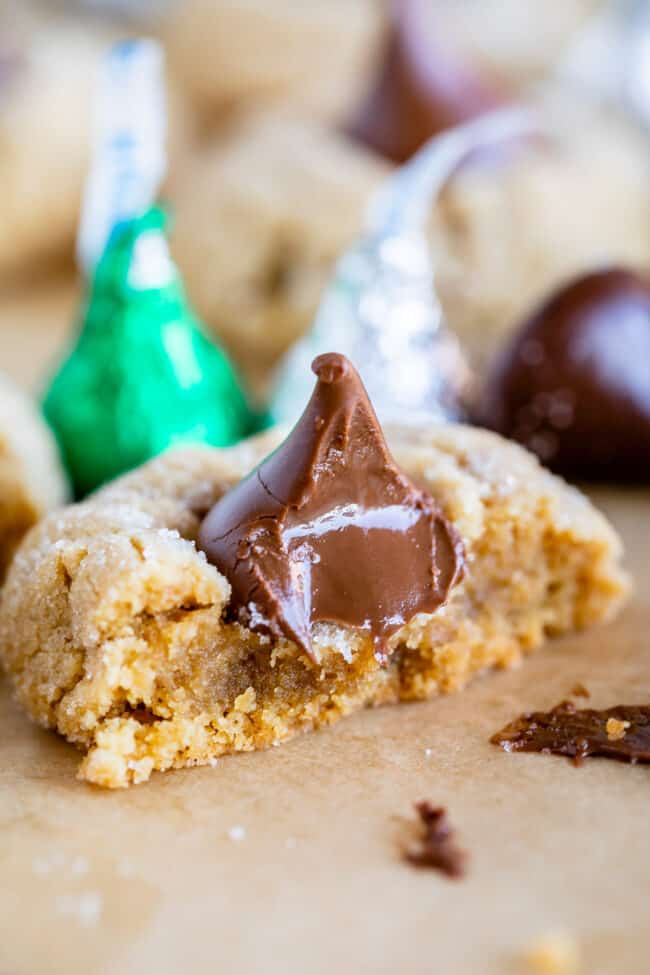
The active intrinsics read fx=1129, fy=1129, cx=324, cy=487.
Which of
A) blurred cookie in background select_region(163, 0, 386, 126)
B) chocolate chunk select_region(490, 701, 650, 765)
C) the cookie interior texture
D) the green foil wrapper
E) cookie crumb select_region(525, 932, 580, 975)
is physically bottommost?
cookie crumb select_region(525, 932, 580, 975)

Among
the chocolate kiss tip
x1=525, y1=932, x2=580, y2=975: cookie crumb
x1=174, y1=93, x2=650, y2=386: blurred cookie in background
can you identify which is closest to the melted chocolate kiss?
the chocolate kiss tip

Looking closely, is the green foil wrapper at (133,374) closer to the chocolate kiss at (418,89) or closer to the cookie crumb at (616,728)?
the cookie crumb at (616,728)

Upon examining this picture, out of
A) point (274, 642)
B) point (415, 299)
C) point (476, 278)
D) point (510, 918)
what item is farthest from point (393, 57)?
point (510, 918)

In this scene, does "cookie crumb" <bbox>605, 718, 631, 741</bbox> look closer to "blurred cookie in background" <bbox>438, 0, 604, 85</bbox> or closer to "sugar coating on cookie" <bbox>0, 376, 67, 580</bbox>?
"sugar coating on cookie" <bbox>0, 376, 67, 580</bbox>

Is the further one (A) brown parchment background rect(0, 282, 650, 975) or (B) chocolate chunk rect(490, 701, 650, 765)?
(B) chocolate chunk rect(490, 701, 650, 765)

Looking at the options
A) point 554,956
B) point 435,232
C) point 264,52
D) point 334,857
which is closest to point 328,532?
point 334,857

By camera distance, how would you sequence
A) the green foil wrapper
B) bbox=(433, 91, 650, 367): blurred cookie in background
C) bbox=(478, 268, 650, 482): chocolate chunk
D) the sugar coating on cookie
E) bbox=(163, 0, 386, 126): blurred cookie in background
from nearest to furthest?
the sugar coating on cookie
the green foil wrapper
bbox=(478, 268, 650, 482): chocolate chunk
bbox=(433, 91, 650, 367): blurred cookie in background
bbox=(163, 0, 386, 126): blurred cookie in background

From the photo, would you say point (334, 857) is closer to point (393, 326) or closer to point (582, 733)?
point (582, 733)
